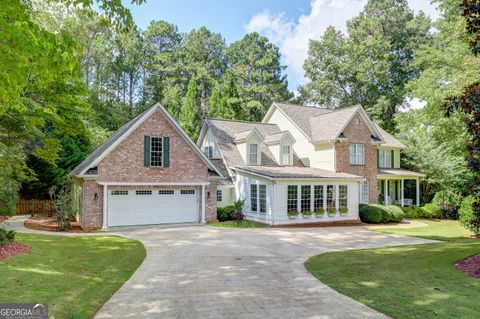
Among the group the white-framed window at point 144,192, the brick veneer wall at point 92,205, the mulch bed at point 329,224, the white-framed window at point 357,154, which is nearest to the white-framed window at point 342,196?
the mulch bed at point 329,224

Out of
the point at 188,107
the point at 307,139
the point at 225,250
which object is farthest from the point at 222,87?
the point at 225,250

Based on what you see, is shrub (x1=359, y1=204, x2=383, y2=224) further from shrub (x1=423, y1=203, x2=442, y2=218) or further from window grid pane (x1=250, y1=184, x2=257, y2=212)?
window grid pane (x1=250, y1=184, x2=257, y2=212)

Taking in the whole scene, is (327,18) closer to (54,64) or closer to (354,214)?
(354,214)

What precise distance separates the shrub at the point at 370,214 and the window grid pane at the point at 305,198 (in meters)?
4.84

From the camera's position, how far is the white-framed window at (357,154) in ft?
90.2

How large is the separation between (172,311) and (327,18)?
171ft

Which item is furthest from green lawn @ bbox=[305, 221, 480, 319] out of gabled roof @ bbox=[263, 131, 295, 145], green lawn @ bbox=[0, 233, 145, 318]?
gabled roof @ bbox=[263, 131, 295, 145]

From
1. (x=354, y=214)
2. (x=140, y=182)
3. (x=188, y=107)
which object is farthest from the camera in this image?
(x=188, y=107)

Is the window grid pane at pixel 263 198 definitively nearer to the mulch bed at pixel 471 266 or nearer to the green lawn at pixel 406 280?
the green lawn at pixel 406 280

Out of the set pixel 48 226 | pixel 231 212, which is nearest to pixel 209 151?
pixel 231 212

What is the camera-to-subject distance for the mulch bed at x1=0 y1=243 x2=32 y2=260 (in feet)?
33.2

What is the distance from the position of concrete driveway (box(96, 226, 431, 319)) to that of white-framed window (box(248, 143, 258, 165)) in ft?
32.4

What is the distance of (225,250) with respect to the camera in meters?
13.3

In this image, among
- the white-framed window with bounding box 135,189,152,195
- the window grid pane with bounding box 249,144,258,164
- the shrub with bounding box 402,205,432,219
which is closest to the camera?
the white-framed window with bounding box 135,189,152,195
